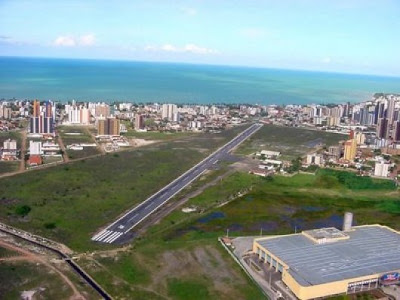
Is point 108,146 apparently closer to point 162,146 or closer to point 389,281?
point 162,146

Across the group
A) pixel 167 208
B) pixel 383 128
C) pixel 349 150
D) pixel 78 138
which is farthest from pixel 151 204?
pixel 383 128

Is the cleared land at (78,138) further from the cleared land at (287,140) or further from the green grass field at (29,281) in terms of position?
the green grass field at (29,281)

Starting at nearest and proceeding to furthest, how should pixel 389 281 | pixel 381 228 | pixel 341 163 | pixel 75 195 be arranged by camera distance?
pixel 389 281 → pixel 381 228 → pixel 75 195 → pixel 341 163

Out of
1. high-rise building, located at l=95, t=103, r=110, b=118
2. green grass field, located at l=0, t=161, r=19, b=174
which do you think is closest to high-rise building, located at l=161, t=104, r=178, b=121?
high-rise building, located at l=95, t=103, r=110, b=118

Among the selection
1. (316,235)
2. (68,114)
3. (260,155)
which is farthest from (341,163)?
(68,114)

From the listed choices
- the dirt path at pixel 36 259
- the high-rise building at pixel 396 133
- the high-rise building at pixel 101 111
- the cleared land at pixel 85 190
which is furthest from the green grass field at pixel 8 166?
the high-rise building at pixel 396 133

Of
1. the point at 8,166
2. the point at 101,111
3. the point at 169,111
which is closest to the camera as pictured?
the point at 8,166

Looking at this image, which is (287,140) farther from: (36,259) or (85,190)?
(36,259)
